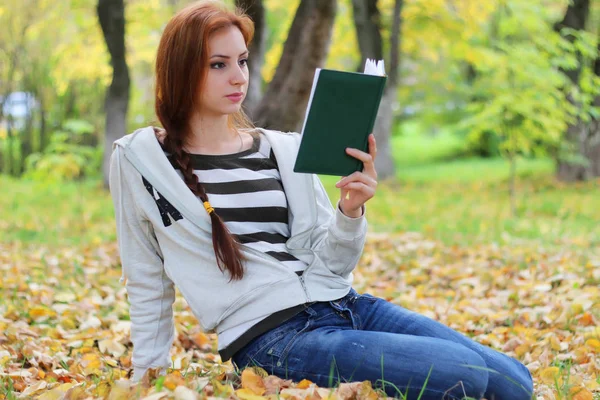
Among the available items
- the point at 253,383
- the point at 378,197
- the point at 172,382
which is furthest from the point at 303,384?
the point at 378,197

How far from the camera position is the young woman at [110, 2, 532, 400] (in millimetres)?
2324

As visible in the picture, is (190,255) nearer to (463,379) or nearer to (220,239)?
(220,239)

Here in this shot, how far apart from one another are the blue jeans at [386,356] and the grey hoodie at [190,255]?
3.8 inches

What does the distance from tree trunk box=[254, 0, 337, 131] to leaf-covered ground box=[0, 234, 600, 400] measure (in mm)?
1441

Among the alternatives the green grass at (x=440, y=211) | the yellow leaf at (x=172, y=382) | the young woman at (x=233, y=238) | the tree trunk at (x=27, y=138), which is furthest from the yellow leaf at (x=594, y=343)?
the tree trunk at (x=27, y=138)

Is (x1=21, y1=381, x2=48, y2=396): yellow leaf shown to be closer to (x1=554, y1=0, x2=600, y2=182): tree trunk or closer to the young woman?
the young woman

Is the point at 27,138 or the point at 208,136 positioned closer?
the point at 208,136

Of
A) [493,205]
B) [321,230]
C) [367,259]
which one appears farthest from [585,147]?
[321,230]

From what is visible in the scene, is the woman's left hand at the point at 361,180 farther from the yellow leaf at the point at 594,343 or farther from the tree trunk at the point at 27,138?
the tree trunk at the point at 27,138

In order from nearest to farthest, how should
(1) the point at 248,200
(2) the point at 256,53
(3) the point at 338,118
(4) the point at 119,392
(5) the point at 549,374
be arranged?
(4) the point at 119,392, (3) the point at 338,118, (1) the point at 248,200, (5) the point at 549,374, (2) the point at 256,53

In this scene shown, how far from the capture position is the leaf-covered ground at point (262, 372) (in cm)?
230

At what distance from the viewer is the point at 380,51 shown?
14281mm

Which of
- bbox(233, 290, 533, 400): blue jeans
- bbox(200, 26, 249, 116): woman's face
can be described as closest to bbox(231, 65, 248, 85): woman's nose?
bbox(200, 26, 249, 116): woman's face

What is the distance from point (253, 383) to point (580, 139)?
1241cm
